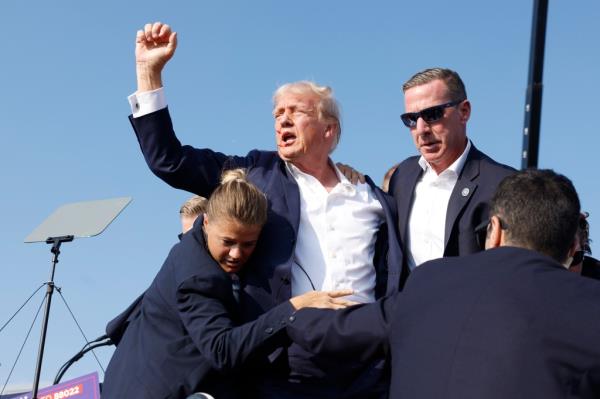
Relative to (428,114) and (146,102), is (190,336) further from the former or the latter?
(428,114)

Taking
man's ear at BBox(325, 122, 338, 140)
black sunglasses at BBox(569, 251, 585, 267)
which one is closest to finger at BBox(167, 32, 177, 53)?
man's ear at BBox(325, 122, 338, 140)

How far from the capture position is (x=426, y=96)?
4.06m

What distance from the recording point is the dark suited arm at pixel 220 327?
318cm

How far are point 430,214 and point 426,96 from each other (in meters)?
0.56

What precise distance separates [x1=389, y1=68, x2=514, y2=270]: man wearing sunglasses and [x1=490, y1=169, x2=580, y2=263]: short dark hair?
1.18m

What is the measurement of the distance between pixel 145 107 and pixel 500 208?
177cm

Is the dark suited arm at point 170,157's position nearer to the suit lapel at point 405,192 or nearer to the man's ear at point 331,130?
the man's ear at point 331,130

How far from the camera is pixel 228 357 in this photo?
3.18m

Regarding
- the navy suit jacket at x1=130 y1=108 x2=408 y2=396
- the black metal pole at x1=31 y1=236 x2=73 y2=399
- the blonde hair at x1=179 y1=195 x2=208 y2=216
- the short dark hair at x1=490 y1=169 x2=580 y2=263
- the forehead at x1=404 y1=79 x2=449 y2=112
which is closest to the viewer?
the short dark hair at x1=490 y1=169 x2=580 y2=263

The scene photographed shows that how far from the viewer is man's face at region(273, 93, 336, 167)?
12.9 ft

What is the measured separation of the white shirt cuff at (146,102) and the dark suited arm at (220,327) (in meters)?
0.85

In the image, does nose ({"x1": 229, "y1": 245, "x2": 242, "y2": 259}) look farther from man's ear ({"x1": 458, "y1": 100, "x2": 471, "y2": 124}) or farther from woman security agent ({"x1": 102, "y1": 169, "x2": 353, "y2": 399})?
man's ear ({"x1": 458, "y1": 100, "x2": 471, "y2": 124})

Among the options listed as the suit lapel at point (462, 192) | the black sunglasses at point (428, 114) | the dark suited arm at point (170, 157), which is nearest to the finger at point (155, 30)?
the dark suited arm at point (170, 157)

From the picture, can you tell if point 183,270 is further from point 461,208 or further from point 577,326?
point 577,326
